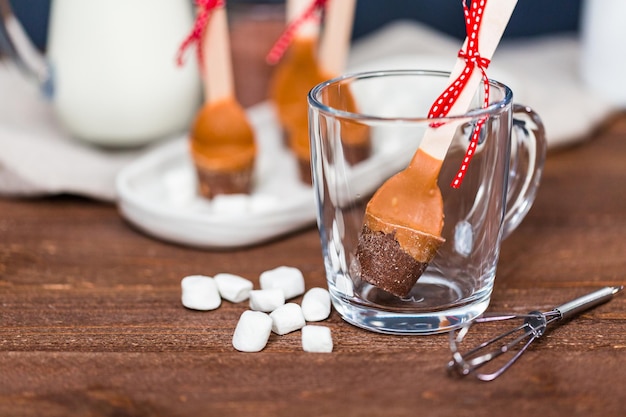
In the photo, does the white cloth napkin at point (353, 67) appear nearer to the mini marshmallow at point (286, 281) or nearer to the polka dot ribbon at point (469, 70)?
the mini marshmallow at point (286, 281)

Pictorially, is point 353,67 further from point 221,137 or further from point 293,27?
point 221,137

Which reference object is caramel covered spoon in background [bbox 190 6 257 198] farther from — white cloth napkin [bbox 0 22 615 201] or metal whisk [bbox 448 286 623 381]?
metal whisk [bbox 448 286 623 381]

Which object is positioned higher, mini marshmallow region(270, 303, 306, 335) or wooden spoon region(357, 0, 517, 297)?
wooden spoon region(357, 0, 517, 297)

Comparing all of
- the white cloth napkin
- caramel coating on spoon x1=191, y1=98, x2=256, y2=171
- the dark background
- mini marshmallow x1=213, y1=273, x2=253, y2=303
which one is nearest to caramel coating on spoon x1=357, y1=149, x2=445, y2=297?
mini marshmallow x1=213, y1=273, x2=253, y2=303

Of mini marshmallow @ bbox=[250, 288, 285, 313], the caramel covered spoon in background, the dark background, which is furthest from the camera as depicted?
the dark background

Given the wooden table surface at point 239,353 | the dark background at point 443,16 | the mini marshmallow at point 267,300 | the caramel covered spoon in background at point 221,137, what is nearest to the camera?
the wooden table surface at point 239,353

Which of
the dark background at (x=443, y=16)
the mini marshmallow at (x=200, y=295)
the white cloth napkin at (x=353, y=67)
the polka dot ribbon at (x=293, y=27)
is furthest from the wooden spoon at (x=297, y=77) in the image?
the dark background at (x=443, y=16)

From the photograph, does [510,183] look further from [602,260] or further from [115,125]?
[115,125]
